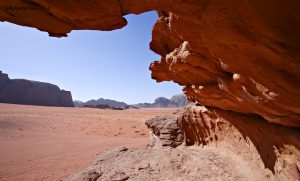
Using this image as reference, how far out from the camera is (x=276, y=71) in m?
2.72

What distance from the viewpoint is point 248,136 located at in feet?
17.5

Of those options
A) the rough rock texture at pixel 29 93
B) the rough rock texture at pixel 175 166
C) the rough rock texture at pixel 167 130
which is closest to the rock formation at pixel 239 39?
the rough rock texture at pixel 175 166

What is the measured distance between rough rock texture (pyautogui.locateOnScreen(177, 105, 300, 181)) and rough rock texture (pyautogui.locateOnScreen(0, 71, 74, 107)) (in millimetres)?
68174

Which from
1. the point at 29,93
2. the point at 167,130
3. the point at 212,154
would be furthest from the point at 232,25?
the point at 29,93

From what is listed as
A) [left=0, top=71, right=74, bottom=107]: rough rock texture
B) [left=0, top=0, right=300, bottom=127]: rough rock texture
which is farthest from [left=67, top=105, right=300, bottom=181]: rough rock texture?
[left=0, top=71, right=74, bottom=107]: rough rock texture

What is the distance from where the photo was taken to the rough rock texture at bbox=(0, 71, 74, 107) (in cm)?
6569

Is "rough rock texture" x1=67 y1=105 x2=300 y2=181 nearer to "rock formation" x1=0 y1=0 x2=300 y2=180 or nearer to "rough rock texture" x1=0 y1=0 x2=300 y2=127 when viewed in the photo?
"rock formation" x1=0 y1=0 x2=300 y2=180

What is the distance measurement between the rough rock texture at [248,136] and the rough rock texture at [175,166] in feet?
0.79

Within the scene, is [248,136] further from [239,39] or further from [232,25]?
[232,25]

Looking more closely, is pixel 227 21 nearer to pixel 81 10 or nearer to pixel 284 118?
pixel 81 10

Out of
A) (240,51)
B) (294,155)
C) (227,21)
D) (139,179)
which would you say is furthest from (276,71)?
(139,179)

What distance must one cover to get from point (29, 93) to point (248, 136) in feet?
239

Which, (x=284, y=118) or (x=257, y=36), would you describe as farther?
(x=284, y=118)

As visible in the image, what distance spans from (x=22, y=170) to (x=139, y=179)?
8959mm
